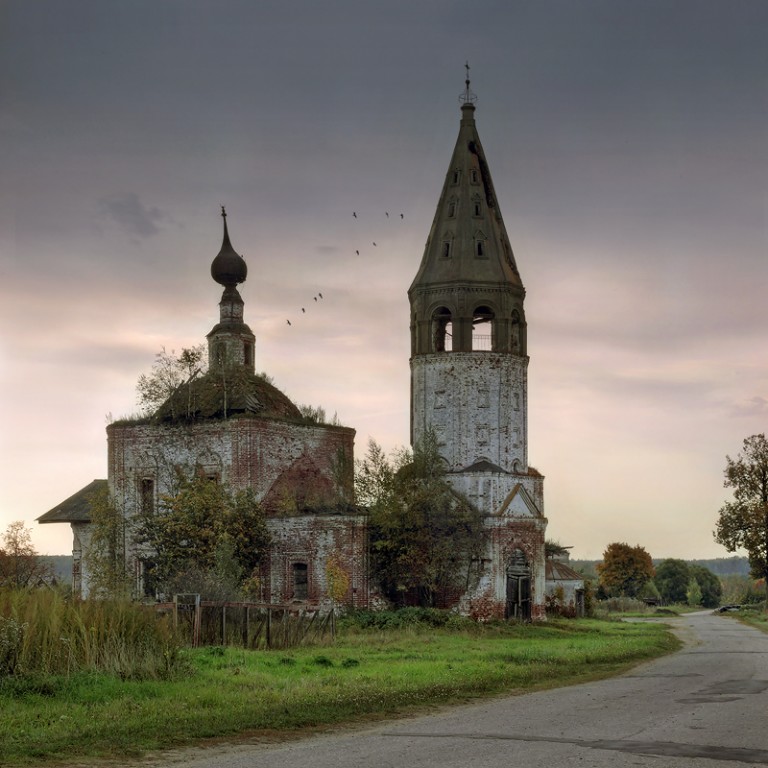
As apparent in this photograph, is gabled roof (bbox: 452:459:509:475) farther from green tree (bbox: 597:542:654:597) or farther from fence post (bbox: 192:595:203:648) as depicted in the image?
green tree (bbox: 597:542:654:597)

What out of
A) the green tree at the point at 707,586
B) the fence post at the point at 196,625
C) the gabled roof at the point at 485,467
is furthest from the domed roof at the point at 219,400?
the green tree at the point at 707,586

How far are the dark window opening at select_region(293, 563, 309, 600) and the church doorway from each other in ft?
25.2

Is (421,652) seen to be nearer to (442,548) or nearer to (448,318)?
(442,548)

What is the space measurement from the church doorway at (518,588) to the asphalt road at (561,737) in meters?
22.2

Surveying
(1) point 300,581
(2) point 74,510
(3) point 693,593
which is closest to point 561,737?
(1) point 300,581

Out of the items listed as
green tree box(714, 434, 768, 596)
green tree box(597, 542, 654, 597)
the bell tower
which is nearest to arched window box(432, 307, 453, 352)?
the bell tower

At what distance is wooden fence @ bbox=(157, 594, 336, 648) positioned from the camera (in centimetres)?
2558

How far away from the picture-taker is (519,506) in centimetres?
4456

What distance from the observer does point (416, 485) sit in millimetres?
42312

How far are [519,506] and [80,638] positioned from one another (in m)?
27.7

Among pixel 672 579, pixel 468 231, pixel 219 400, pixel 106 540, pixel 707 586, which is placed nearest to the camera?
pixel 219 400

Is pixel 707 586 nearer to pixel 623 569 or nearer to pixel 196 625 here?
pixel 623 569

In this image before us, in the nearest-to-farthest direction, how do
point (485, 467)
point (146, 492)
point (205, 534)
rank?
point (205, 534)
point (146, 492)
point (485, 467)

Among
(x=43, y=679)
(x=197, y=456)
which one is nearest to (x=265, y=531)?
(x=197, y=456)
